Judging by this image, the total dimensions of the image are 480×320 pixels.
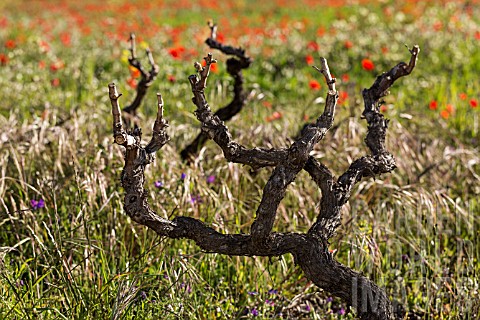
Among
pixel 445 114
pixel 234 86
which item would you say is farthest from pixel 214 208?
pixel 445 114

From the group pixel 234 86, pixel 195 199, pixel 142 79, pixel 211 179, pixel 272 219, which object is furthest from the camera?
pixel 142 79

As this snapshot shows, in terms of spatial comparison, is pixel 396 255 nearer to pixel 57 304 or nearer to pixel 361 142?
pixel 361 142

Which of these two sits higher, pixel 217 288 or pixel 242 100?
pixel 242 100

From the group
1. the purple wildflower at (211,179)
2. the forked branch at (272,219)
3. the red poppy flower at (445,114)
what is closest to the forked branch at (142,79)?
the purple wildflower at (211,179)

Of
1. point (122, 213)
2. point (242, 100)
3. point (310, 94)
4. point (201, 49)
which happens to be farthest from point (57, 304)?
point (201, 49)

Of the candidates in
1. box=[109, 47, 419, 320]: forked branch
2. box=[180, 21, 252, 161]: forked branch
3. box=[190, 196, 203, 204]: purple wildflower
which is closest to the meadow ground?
box=[190, 196, 203, 204]: purple wildflower

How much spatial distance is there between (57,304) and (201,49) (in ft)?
18.2

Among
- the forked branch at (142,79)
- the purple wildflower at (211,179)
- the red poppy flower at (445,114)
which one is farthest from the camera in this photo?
the red poppy flower at (445,114)

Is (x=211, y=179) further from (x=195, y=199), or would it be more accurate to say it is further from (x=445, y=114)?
(x=445, y=114)

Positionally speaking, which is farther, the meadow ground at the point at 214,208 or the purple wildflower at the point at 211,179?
the purple wildflower at the point at 211,179

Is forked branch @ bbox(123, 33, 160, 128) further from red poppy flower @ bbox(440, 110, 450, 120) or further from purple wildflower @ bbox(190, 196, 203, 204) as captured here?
red poppy flower @ bbox(440, 110, 450, 120)

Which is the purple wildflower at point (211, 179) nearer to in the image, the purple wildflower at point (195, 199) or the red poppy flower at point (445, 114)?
the purple wildflower at point (195, 199)

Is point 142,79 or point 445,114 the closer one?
point 142,79

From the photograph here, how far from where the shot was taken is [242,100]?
3.82 m
